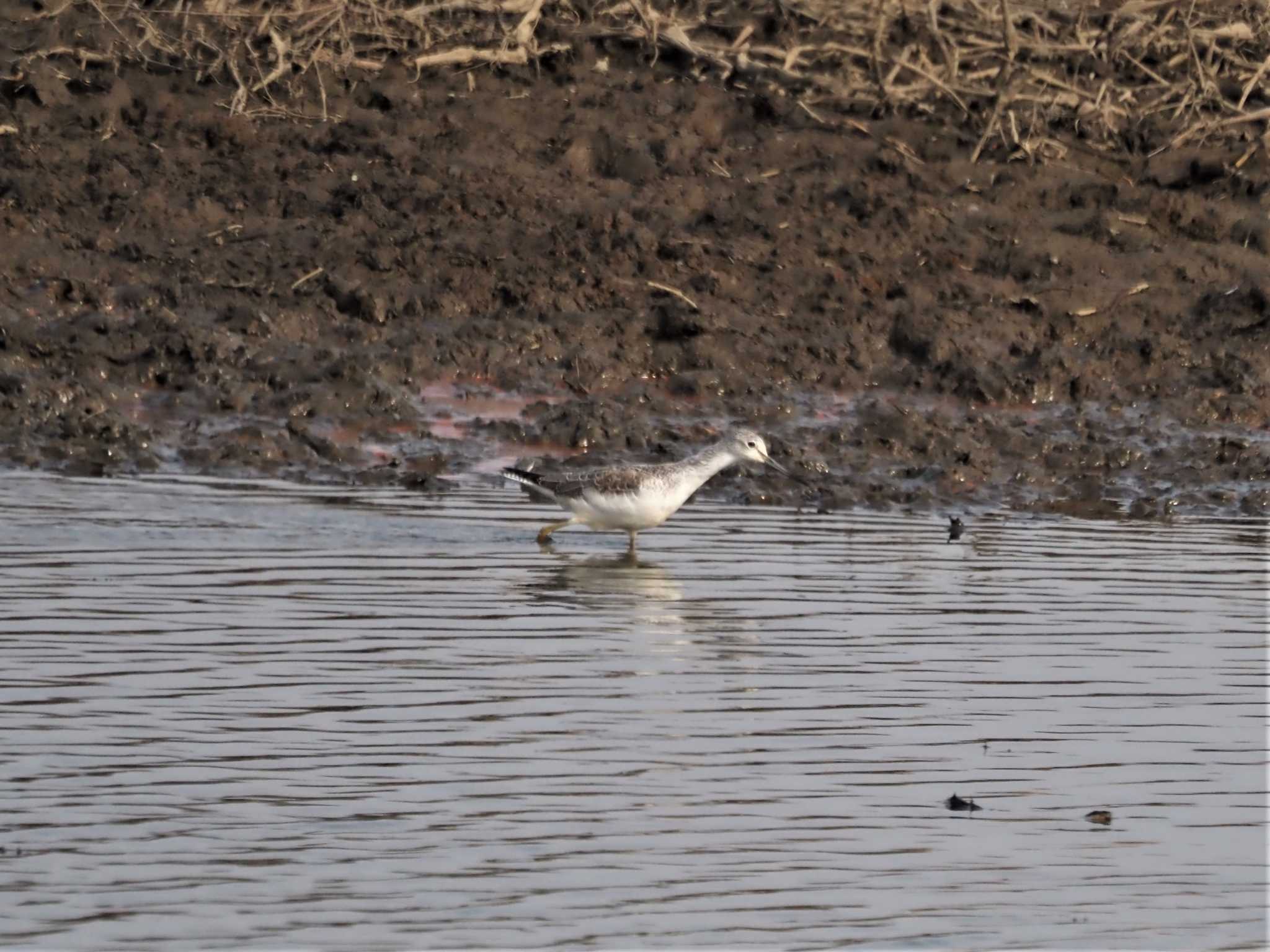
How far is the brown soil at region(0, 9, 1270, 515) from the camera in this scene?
14.0 meters

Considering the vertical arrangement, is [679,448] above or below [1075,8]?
below

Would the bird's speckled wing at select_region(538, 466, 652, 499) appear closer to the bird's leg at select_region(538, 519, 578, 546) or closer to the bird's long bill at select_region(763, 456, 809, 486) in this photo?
the bird's leg at select_region(538, 519, 578, 546)

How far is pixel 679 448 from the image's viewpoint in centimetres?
1398

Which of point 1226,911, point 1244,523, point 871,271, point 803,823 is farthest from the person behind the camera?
point 871,271

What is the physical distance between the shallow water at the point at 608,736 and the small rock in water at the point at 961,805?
0.09 ft

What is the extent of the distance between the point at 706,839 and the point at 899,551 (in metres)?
5.17

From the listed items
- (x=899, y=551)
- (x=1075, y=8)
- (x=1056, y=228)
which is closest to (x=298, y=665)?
(x=899, y=551)

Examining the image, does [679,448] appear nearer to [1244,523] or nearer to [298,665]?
[1244,523]

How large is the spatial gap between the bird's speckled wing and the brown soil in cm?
149

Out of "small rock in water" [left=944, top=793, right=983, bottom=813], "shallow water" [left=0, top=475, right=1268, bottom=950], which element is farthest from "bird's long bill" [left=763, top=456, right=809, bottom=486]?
"small rock in water" [left=944, top=793, right=983, bottom=813]

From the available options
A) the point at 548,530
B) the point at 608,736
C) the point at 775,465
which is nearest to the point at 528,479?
the point at 548,530

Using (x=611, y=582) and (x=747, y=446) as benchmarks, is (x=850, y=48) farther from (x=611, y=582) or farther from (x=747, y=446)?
(x=611, y=582)

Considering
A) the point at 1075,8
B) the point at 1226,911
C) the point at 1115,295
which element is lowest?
the point at 1226,911

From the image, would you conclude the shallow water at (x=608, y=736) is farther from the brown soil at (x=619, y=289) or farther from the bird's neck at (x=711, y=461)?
the brown soil at (x=619, y=289)
